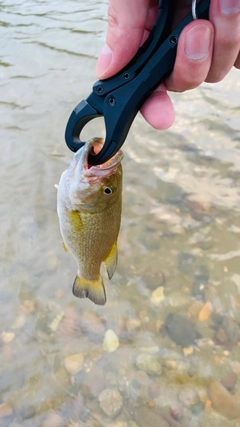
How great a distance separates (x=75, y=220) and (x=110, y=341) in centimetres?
161

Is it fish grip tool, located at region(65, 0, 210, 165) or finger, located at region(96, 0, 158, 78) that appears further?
finger, located at region(96, 0, 158, 78)

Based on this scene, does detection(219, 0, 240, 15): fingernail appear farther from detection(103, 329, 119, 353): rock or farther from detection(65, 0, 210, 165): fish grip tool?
detection(103, 329, 119, 353): rock

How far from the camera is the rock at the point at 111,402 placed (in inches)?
115

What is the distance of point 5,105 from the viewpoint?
6.05 metres

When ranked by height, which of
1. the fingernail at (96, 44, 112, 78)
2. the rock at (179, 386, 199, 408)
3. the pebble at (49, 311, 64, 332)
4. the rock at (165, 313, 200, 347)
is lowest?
the pebble at (49, 311, 64, 332)

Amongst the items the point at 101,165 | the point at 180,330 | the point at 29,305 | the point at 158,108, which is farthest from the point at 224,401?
the point at 158,108

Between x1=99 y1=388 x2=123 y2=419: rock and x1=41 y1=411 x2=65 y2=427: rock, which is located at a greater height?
x1=99 y1=388 x2=123 y2=419: rock

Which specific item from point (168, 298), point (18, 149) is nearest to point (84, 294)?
point (168, 298)

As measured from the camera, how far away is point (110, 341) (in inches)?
130

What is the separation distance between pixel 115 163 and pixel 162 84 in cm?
40

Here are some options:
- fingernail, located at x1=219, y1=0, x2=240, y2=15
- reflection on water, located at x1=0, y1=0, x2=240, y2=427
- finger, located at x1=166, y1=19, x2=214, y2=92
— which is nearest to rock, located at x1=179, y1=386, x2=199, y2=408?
reflection on water, located at x1=0, y1=0, x2=240, y2=427

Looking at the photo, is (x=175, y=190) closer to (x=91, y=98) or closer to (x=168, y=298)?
(x=168, y=298)

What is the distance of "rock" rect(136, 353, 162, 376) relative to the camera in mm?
3095

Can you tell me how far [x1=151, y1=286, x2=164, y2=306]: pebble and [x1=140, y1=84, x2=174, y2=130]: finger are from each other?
2.06 metres
